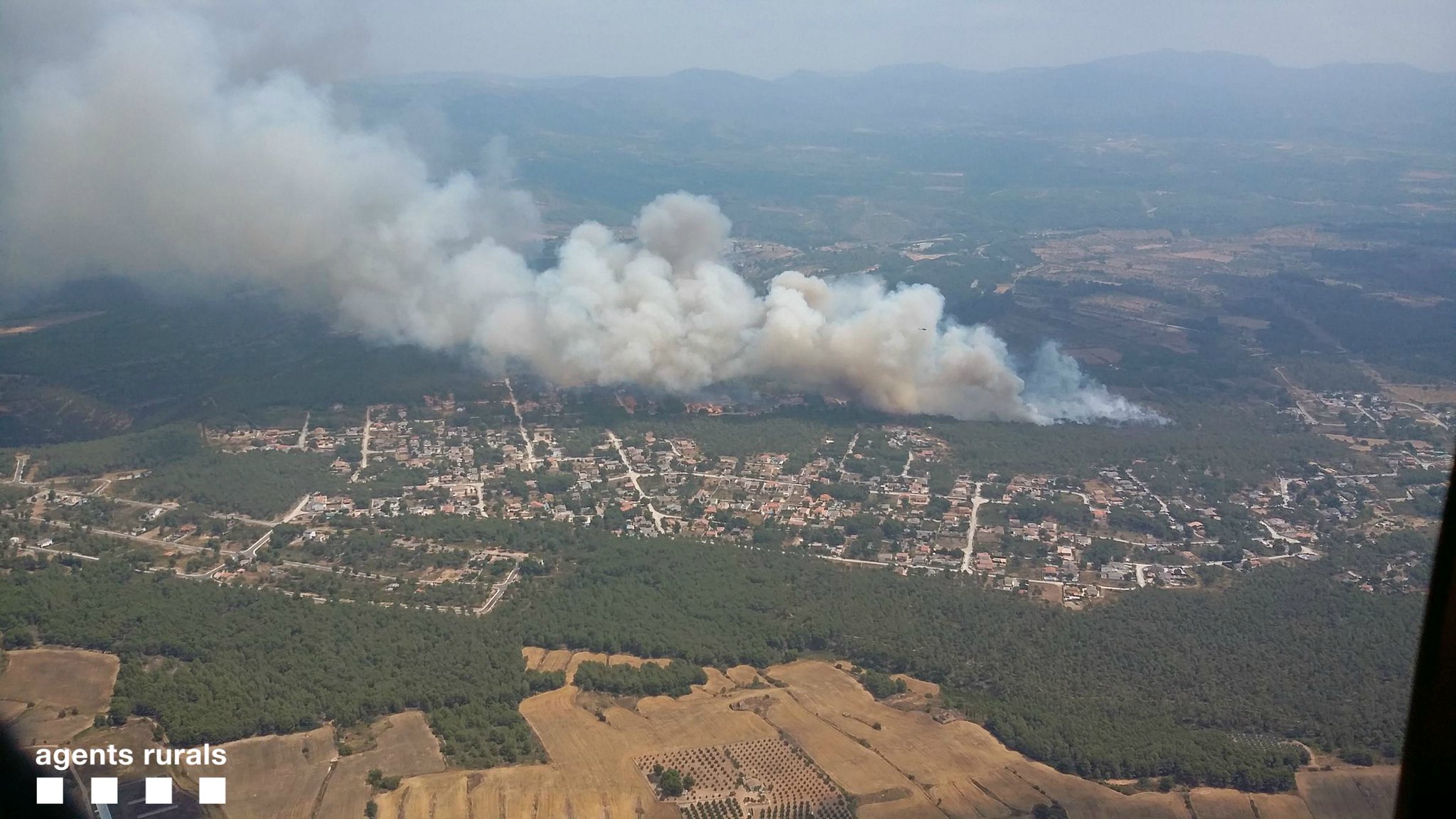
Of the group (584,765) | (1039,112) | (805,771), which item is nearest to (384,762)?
(584,765)

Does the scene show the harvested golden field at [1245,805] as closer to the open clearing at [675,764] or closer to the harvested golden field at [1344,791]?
the open clearing at [675,764]

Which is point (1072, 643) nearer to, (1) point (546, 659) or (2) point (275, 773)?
(1) point (546, 659)

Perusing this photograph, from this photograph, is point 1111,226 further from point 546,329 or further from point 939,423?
point 546,329

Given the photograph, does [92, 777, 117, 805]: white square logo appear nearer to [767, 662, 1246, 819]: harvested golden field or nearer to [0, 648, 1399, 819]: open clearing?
[0, 648, 1399, 819]: open clearing

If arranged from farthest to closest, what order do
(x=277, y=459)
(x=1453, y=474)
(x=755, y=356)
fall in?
(x=755, y=356) < (x=277, y=459) < (x=1453, y=474)

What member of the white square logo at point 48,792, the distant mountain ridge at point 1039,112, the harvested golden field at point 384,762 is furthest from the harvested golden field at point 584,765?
the distant mountain ridge at point 1039,112

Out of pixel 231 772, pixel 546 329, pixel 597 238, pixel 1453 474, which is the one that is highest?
pixel 1453 474

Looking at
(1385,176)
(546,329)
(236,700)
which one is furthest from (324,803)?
(1385,176)
